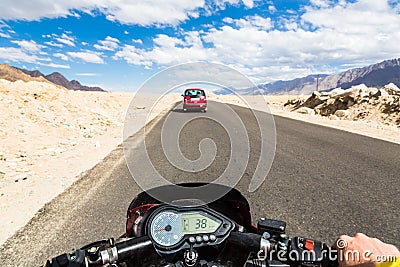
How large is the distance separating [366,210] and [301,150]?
174 inches

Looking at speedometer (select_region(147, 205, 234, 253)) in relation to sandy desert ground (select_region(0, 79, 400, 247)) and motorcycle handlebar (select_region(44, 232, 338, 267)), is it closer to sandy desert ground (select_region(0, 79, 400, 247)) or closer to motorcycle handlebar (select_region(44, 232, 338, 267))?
motorcycle handlebar (select_region(44, 232, 338, 267))

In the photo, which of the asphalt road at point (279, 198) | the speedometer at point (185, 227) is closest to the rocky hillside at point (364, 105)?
the asphalt road at point (279, 198)

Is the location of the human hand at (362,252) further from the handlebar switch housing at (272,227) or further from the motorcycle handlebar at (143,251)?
the handlebar switch housing at (272,227)

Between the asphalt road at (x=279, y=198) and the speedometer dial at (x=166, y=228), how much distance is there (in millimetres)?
1430

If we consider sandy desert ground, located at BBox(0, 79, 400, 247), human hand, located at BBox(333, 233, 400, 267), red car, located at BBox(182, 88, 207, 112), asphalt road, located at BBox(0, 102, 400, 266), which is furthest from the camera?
red car, located at BBox(182, 88, 207, 112)

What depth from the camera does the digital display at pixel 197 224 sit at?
60.6 inches

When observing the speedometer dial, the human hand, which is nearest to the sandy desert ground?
the speedometer dial

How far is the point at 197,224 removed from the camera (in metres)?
1.56

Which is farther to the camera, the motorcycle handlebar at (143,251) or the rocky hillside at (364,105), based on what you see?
the rocky hillside at (364,105)

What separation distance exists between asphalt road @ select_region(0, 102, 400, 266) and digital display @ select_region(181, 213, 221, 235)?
1.44 m

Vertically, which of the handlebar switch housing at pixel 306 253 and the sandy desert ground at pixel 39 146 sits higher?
the handlebar switch housing at pixel 306 253

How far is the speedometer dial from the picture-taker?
1.50 meters

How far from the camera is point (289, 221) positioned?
13.6 feet

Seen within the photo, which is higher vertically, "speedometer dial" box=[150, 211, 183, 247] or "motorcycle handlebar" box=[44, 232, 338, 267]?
"speedometer dial" box=[150, 211, 183, 247]
